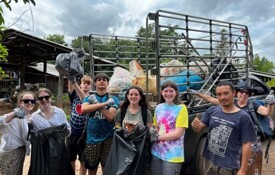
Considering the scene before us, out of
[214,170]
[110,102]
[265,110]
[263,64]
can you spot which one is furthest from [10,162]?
[263,64]

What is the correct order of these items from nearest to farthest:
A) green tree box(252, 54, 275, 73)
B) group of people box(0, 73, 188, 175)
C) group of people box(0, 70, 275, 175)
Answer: group of people box(0, 70, 275, 175) → group of people box(0, 73, 188, 175) → green tree box(252, 54, 275, 73)

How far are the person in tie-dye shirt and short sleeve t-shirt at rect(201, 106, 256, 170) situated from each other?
30 centimetres

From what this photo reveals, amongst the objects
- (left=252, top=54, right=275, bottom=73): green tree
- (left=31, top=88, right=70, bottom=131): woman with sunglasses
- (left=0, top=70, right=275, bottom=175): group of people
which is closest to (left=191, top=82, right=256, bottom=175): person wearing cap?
(left=0, top=70, right=275, bottom=175): group of people

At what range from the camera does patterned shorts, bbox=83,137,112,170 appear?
329cm

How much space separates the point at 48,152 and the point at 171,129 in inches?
46.6

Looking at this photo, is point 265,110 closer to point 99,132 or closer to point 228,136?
point 228,136

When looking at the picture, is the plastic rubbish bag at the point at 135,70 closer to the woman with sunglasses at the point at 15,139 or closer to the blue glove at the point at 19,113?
the woman with sunglasses at the point at 15,139

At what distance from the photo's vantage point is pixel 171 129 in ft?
9.67

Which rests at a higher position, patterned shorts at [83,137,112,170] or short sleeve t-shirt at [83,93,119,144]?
short sleeve t-shirt at [83,93,119,144]

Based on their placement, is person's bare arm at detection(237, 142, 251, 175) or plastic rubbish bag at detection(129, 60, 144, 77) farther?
plastic rubbish bag at detection(129, 60, 144, 77)

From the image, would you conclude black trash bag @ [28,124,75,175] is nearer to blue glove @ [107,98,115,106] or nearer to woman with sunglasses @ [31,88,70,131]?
woman with sunglasses @ [31,88,70,131]

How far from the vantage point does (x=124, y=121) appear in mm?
3045

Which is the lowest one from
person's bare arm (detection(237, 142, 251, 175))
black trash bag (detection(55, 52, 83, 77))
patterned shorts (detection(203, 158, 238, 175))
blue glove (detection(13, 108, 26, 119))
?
patterned shorts (detection(203, 158, 238, 175))

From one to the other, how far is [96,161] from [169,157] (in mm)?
873
